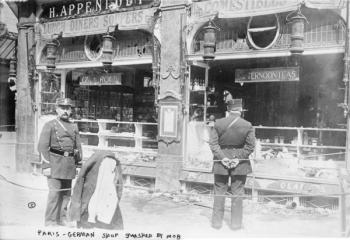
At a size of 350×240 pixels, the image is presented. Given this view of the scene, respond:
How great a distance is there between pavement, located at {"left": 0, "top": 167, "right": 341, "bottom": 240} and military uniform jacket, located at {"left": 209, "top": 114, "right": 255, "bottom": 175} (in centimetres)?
92

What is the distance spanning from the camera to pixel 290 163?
27.0 feet

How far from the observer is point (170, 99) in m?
9.20

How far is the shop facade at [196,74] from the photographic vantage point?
811 centimetres

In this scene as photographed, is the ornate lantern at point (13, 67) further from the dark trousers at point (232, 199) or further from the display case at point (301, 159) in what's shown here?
the dark trousers at point (232, 199)

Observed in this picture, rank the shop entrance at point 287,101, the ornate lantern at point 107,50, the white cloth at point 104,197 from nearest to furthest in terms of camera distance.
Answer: the white cloth at point 104,197 → the shop entrance at point 287,101 → the ornate lantern at point 107,50

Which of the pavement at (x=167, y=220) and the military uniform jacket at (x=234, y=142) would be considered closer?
the pavement at (x=167, y=220)

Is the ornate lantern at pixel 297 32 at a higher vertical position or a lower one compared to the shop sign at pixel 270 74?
higher

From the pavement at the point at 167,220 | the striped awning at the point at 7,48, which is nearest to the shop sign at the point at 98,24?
the striped awning at the point at 7,48

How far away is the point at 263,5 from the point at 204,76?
98.5 inches

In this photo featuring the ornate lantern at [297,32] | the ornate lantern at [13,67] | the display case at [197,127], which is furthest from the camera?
the ornate lantern at [13,67]

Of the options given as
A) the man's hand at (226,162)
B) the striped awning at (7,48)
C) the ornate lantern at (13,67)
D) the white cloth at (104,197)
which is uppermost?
the striped awning at (7,48)

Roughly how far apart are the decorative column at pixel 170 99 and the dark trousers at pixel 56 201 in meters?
3.16

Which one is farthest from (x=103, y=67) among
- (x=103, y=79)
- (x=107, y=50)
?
(x=107, y=50)

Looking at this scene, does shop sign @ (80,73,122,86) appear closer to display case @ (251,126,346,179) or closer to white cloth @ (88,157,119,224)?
display case @ (251,126,346,179)
